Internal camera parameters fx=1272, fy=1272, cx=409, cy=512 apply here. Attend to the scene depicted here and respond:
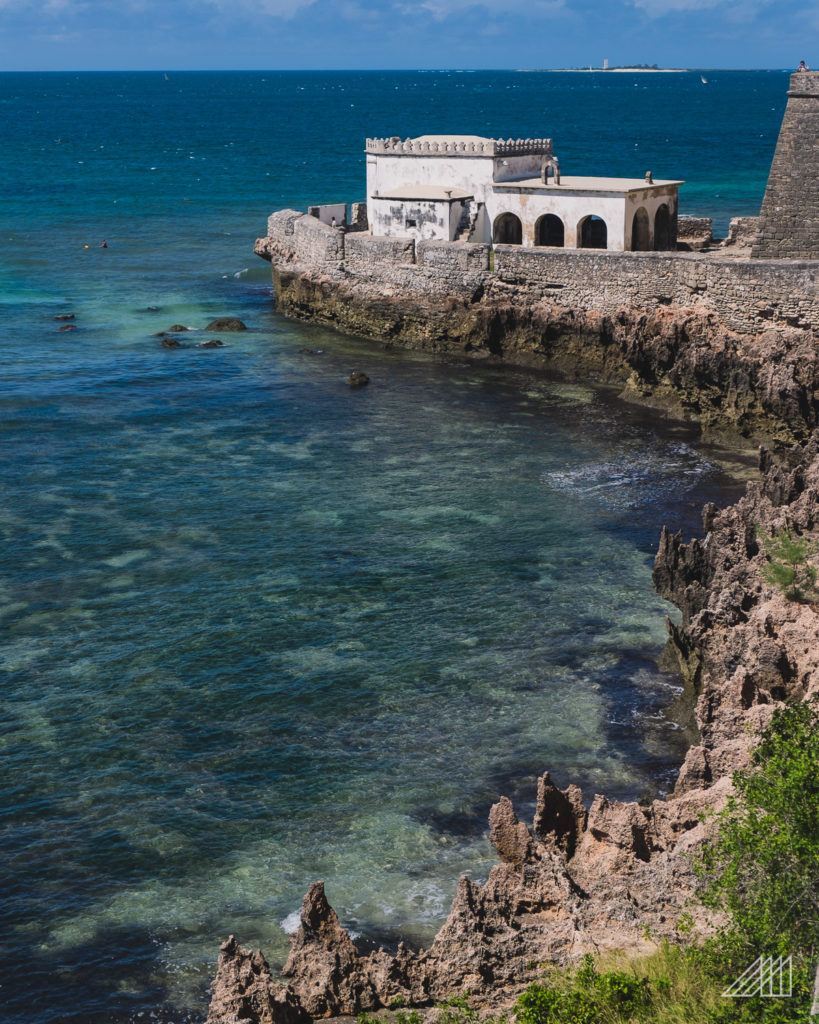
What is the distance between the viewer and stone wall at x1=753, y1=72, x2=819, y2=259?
43500 mm

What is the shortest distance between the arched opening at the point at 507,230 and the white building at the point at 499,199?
0.04m

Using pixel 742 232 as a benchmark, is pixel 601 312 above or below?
below

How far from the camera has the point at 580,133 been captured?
17425 centimetres

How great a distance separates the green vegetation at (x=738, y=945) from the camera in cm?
1288

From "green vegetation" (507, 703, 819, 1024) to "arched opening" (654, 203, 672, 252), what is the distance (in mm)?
41313

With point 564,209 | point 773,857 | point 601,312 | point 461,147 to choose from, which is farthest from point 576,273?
point 773,857

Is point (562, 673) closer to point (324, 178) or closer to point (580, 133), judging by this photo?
point (324, 178)

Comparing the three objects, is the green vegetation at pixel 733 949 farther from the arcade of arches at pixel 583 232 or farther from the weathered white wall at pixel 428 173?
the weathered white wall at pixel 428 173

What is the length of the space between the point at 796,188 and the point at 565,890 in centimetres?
3366

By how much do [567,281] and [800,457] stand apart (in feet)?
56.4

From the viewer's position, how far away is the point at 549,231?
181 ft

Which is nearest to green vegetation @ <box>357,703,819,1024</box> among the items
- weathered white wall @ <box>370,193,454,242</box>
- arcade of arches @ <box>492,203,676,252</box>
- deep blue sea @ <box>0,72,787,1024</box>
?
deep blue sea @ <box>0,72,787,1024</box>

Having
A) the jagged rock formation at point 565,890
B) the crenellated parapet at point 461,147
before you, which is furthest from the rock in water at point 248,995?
the crenellated parapet at point 461,147
